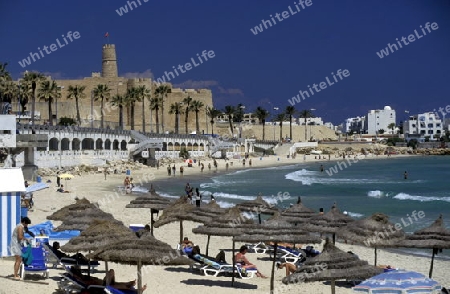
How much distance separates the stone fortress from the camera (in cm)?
8262

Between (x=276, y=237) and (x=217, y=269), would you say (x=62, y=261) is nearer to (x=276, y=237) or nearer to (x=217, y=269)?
(x=217, y=269)

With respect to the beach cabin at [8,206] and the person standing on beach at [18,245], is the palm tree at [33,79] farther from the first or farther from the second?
the person standing on beach at [18,245]

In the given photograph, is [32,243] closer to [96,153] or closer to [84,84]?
[96,153]

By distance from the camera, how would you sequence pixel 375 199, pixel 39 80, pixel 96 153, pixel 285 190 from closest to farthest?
1. pixel 375 199
2. pixel 285 190
3. pixel 96 153
4. pixel 39 80

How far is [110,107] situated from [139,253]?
258ft

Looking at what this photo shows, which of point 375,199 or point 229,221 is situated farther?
point 375,199

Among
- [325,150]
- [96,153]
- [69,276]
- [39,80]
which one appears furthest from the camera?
[325,150]

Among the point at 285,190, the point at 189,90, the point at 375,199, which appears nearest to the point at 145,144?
the point at 285,190

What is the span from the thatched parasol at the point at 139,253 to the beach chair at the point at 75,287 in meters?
0.64

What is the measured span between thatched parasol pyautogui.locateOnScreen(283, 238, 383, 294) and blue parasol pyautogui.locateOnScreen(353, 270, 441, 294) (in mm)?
367

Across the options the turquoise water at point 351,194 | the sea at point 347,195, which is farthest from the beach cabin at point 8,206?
the turquoise water at point 351,194

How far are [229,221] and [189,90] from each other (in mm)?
87641

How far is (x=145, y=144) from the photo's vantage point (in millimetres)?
60656

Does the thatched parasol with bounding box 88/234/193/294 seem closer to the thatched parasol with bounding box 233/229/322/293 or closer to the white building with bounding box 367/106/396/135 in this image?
the thatched parasol with bounding box 233/229/322/293
